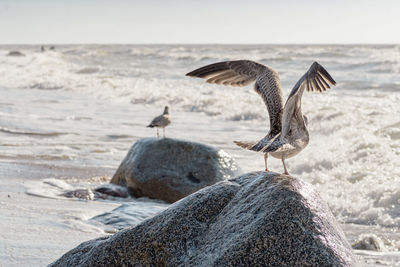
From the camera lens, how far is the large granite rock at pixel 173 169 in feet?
A: 25.4

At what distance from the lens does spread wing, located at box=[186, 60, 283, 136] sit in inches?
176

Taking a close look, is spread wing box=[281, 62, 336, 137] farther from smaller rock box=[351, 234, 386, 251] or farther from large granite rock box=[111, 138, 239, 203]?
large granite rock box=[111, 138, 239, 203]

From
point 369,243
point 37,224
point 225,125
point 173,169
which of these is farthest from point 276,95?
point 225,125

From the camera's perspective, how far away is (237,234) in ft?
10.4

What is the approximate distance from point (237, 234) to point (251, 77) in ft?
6.67

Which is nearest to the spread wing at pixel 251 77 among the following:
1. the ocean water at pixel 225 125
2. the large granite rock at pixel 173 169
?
the ocean water at pixel 225 125

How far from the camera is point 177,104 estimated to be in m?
19.5

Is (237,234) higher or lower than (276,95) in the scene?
lower

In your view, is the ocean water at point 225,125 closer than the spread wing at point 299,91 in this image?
No

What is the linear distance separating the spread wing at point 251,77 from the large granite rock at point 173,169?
286 centimetres

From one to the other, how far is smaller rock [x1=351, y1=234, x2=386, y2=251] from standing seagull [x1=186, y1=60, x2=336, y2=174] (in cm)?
187

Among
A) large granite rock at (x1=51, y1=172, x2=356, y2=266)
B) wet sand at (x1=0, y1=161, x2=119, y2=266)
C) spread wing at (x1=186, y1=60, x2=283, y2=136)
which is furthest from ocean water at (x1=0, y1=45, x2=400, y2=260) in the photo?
large granite rock at (x1=51, y1=172, x2=356, y2=266)

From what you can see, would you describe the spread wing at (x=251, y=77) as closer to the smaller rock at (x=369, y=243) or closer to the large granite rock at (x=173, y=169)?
the smaller rock at (x=369, y=243)

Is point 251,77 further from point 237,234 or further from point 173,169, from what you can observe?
point 173,169
